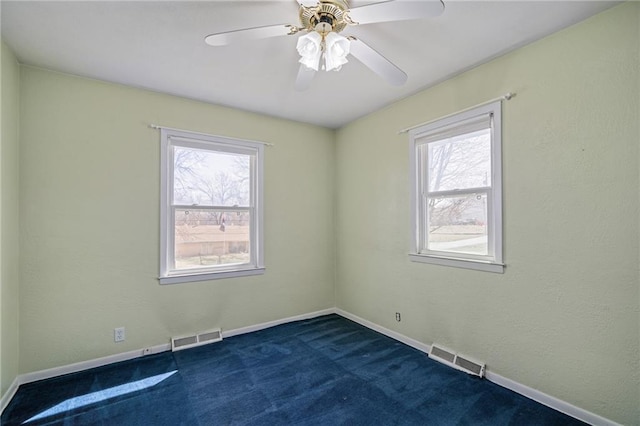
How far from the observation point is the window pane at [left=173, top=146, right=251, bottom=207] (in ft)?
10.5

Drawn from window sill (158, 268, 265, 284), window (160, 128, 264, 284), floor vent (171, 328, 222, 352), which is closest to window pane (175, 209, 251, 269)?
window (160, 128, 264, 284)

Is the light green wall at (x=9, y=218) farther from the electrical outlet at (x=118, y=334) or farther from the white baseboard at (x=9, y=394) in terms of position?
the electrical outlet at (x=118, y=334)

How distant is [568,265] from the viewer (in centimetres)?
205

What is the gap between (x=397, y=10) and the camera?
4.74 feet

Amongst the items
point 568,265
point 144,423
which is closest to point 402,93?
point 568,265

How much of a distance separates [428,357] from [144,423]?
2.30 metres

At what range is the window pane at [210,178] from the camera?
3193 millimetres

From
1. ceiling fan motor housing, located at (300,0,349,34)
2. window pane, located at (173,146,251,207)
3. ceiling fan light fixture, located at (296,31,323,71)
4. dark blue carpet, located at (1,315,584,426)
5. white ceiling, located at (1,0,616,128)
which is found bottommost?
dark blue carpet, located at (1,315,584,426)

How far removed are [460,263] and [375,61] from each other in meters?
1.82

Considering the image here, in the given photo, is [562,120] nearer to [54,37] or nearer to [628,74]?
[628,74]

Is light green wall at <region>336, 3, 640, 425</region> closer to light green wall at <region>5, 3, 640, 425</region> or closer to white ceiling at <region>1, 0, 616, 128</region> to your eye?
light green wall at <region>5, 3, 640, 425</region>

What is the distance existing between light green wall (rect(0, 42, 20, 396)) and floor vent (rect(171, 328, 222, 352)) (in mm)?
1133

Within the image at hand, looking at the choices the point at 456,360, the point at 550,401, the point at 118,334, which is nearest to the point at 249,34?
the point at 118,334

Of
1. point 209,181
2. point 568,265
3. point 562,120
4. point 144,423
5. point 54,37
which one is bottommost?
point 144,423
